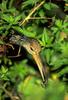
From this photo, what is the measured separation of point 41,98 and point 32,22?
0.94 meters

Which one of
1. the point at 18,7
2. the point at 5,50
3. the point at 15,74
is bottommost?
the point at 15,74

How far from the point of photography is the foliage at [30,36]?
4.10 ft

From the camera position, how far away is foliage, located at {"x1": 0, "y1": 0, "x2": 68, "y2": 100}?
125 centimetres

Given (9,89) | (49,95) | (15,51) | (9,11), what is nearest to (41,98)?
(49,95)

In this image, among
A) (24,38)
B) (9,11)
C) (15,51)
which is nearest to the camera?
(24,38)

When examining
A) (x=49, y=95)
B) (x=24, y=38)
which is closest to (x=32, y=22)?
(x=24, y=38)

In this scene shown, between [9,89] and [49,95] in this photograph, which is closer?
[9,89]

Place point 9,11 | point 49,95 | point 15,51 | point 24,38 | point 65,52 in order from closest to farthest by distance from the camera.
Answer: point 65,52, point 24,38, point 9,11, point 15,51, point 49,95

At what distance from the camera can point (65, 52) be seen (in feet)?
3.89

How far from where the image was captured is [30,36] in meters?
1.26

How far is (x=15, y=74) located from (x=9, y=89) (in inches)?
8.3

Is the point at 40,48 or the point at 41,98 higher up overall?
the point at 40,48

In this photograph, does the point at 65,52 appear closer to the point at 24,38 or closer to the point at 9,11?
the point at 24,38

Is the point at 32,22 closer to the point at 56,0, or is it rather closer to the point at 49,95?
the point at 56,0
